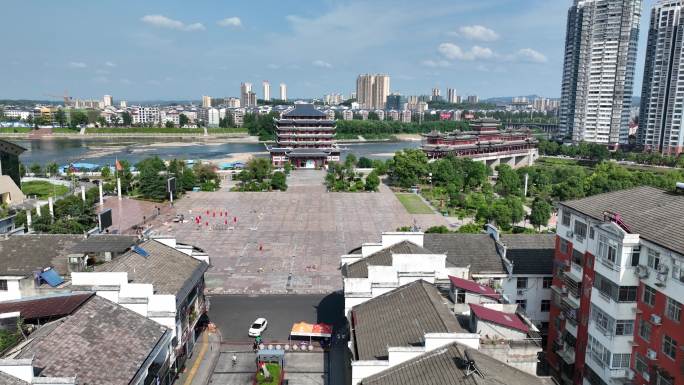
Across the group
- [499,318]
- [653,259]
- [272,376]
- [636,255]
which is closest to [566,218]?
[636,255]

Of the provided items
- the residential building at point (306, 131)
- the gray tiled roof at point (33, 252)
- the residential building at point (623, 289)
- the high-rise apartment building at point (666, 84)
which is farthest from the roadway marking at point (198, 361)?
the high-rise apartment building at point (666, 84)

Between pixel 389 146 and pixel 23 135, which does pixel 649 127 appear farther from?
pixel 23 135

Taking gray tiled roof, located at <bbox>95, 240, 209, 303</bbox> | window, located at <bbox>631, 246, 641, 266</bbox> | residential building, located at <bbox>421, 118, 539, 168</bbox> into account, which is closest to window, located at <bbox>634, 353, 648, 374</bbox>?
window, located at <bbox>631, 246, 641, 266</bbox>

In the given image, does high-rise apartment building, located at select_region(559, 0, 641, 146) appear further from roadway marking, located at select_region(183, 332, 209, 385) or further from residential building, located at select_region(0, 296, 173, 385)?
residential building, located at select_region(0, 296, 173, 385)

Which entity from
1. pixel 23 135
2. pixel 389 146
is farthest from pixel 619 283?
pixel 23 135

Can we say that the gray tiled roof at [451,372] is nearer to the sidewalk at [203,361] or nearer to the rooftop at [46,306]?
the rooftop at [46,306]
